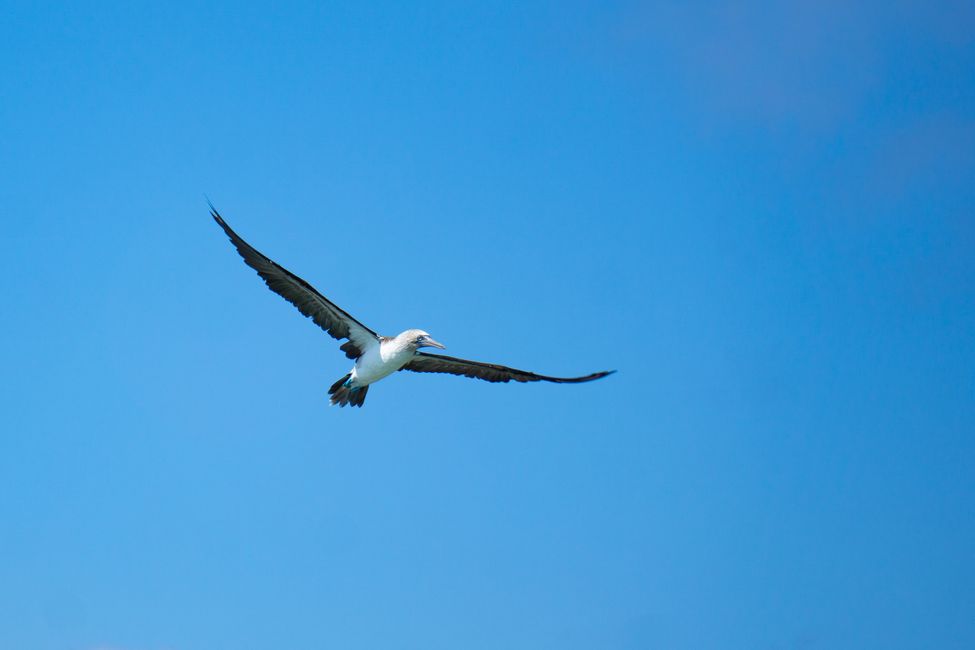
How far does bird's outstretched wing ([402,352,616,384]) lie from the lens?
25.3m

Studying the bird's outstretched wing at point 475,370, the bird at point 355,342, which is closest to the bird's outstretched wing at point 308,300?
the bird at point 355,342

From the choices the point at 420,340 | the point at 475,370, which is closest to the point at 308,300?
the point at 420,340

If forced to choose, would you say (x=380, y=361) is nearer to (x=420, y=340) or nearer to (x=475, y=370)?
(x=420, y=340)

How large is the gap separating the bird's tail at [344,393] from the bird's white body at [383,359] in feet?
→ 0.46

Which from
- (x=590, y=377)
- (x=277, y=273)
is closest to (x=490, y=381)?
(x=590, y=377)

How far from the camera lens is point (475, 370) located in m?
26.0

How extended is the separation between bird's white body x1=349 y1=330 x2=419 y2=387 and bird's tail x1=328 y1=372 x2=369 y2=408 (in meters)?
0.14

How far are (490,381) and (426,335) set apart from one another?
9.21ft

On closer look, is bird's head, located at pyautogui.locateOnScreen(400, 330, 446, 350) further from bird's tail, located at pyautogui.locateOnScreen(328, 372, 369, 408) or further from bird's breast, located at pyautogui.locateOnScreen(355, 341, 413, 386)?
bird's tail, located at pyautogui.locateOnScreen(328, 372, 369, 408)

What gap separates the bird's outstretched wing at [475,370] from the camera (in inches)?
997

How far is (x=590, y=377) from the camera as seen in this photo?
Result: 25.2 m

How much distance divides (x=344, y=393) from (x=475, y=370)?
3.51 m

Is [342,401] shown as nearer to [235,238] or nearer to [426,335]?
[426,335]

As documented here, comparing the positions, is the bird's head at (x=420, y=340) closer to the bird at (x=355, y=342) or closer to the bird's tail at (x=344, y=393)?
the bird at (x=355, y=342)
